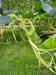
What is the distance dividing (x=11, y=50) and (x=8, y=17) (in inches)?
70.5

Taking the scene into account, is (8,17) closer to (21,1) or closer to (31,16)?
(31,16)

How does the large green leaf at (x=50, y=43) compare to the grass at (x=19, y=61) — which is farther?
the grass at (x=19, y=61)

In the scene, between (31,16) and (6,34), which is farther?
(6,34)

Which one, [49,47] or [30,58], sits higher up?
[49,47]

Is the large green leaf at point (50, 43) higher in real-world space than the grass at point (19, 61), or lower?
higher

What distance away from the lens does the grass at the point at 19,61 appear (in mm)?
2275

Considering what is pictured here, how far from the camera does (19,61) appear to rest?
2666 millimetres

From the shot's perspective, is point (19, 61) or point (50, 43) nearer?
point (50, 43)

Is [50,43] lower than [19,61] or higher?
higher

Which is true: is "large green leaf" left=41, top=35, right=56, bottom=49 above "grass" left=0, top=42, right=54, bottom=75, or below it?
above

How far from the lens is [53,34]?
1709 millimetres

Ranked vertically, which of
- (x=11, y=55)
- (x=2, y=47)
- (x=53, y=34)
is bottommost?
(x=2, y=47)

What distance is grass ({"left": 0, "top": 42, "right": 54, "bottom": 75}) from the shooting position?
2.28m

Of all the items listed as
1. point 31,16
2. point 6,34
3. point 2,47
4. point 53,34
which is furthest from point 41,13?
point 6,34
